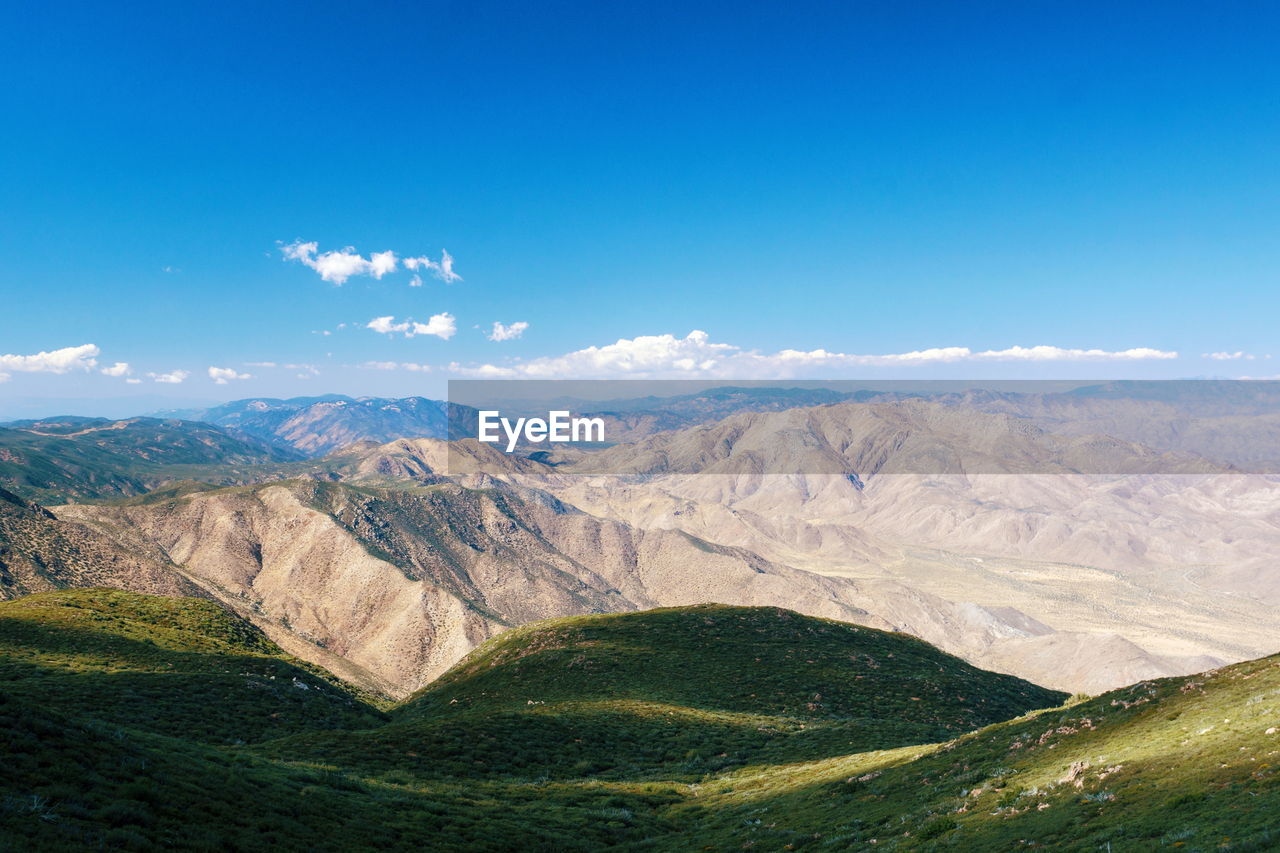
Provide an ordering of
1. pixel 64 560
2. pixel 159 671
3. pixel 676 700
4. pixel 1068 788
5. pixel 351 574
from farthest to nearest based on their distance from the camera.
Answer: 1. pixel 351 574
2. pixel 64 560
3. pixel 676 700
4. pixel 159 671
5. pixel 1068 788

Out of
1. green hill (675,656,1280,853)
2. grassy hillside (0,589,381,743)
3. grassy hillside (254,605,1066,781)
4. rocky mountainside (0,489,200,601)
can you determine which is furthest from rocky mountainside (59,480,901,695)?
green hill (675,656,1280,853)

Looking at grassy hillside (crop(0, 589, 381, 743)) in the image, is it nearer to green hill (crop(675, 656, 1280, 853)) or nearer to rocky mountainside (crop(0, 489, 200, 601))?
green hill (crop(675, 656, 1280, 853))

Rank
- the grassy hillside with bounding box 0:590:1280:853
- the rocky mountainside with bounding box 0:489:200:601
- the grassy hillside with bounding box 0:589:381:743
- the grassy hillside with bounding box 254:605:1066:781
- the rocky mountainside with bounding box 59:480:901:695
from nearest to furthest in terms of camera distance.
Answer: the grassy hillside with bounding box 0:590:1280:853 < the grassy hillside with bounding box 254:605:1066:781 < the grassy hillside with bounding box 0:589:381:743 < the rocky mountainside with bounding box 0:489:200:601 < the rocky mountainside with bounding box 59:480:901:695

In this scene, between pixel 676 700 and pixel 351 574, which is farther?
pixel 351 574

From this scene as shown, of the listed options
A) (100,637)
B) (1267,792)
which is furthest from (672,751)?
(100,637)

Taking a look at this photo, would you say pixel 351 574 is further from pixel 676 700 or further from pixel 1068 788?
pixel 1068 788

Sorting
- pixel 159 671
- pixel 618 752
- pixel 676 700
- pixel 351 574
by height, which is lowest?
pixel 351 574

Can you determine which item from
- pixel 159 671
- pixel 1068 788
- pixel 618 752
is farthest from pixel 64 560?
pixel 1068 788

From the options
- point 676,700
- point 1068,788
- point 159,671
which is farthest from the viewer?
point 676,700

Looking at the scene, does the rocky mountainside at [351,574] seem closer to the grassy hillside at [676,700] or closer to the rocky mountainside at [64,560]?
the rocky mountainside at [64,560]

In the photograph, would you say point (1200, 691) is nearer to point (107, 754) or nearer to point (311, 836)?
point (311, 836)
